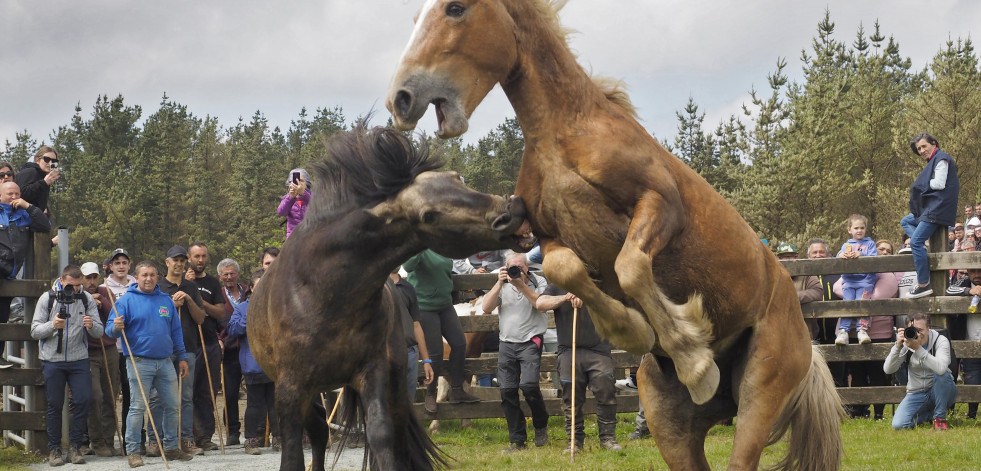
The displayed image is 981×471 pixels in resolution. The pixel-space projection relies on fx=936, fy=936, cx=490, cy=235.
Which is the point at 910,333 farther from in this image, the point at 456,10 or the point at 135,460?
the point at 135,460

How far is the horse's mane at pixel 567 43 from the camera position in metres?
4.21

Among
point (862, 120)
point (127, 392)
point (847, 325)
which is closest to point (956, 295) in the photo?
point (847, 325)

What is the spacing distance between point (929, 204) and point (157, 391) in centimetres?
811

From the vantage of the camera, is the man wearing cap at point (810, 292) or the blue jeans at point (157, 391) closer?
the blue jeans at point (157, 391)

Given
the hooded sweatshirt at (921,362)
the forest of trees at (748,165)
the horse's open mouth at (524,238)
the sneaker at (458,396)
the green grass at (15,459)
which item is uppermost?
the forest of trees at (748,165)

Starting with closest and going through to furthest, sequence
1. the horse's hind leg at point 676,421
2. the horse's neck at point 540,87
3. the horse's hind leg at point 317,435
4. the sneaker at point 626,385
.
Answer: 1. the horse's neck at point 540,87
2. the horse's hind leg at point 676,421
3. the horse's hind leg at point 317,435
4. the sneaker at point 626,385

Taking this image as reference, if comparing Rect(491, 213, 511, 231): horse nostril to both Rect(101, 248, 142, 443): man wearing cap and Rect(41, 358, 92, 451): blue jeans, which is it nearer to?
Rect(41, 358, 92, 451): blue jeans

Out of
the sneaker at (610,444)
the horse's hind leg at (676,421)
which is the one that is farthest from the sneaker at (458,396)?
the horse's hind leg at (676,421)

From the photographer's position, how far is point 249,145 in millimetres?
43281

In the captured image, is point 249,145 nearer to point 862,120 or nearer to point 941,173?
point 862,120

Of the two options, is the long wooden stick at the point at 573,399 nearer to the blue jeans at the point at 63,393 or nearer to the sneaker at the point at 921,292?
the sneaker at the point at 921,292

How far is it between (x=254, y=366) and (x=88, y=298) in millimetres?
1684

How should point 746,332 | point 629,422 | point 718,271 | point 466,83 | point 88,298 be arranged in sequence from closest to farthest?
1. point 466,83
2. point 718,271
3. point 746,332
4. point 88,298
5. point 629,422

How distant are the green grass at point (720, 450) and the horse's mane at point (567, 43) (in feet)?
12.0
